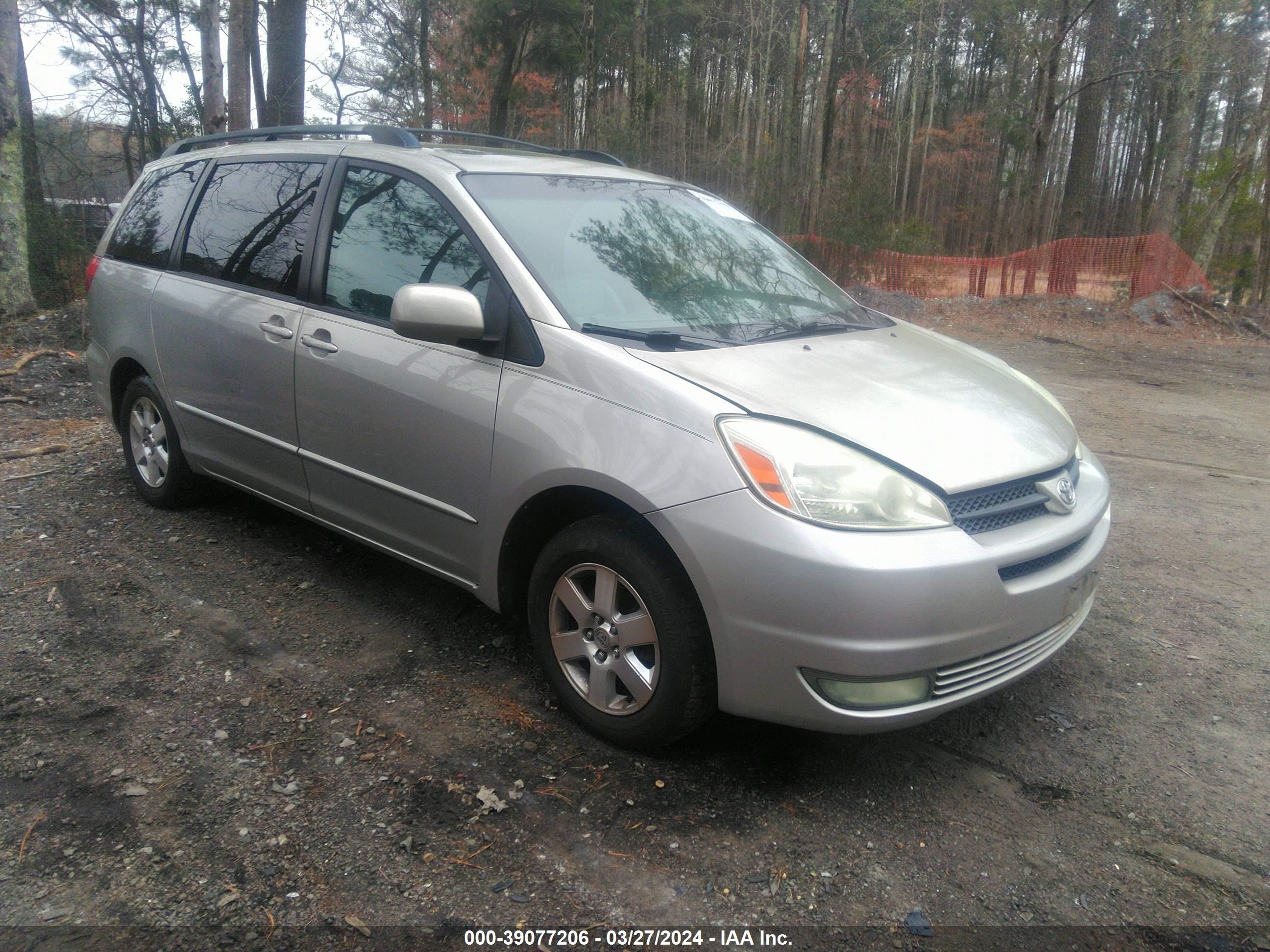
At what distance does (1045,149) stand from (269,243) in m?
18.0

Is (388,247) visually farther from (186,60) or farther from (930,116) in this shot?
(930,116)

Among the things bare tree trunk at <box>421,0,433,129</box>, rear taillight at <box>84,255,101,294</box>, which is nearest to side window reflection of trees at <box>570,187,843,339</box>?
rear taillight at <box>84,255,101,294</box>

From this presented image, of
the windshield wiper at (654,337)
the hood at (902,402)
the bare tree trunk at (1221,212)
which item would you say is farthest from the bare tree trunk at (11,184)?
the bare tree trunk at (1221,212)

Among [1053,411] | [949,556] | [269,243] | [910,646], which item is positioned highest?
[269,243]

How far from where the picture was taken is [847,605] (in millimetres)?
2416

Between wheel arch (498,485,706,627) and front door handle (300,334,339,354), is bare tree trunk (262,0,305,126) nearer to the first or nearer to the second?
front door handle (300,334,339,354)

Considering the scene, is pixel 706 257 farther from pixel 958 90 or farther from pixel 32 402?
pixel 958 90

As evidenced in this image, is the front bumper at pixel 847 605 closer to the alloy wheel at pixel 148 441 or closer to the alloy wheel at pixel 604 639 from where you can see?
the alloy wheel at pixel 604 639

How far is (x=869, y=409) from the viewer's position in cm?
282

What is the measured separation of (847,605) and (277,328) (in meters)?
2.68

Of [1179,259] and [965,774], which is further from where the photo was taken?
[1179,259]

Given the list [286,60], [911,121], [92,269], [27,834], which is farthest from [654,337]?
[911,121]

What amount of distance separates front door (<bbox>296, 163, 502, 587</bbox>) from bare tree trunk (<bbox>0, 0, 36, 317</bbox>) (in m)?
8.21

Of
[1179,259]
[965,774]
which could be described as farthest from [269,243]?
[1179,259]
